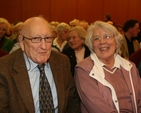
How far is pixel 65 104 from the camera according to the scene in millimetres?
2207

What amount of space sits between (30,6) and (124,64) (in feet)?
30.5

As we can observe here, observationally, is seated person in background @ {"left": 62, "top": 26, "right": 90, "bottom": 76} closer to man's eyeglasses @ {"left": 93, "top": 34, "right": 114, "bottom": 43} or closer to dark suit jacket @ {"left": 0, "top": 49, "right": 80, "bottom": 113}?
man's eyeglasses @ {"left": 93, "top": 34, "right": 114, "bottom": 43}

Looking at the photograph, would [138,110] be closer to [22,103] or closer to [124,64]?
[124,64]

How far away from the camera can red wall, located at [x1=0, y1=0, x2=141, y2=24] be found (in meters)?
11.2

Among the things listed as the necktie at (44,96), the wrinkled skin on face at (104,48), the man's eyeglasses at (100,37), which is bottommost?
the necktie at (44,96)

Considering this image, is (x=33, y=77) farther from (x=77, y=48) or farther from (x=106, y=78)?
(x=77, y=48)

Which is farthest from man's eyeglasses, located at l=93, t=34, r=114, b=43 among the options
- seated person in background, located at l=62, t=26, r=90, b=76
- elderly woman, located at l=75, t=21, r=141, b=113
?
seated person in background, located at l=62, t=26, r=90, b=76

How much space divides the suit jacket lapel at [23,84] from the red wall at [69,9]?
934cm

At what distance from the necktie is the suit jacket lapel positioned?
4.3 inches

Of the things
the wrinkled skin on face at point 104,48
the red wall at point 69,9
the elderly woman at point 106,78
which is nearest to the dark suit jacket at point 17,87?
the elderly woman at point 106,78

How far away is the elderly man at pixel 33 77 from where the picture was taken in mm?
1994

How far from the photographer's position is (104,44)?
253 centimetres

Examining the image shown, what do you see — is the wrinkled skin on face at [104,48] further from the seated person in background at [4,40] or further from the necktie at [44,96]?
the seated person in background at [4,40]

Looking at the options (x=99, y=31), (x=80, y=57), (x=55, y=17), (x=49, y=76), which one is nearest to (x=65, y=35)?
(x=80, y=57)
